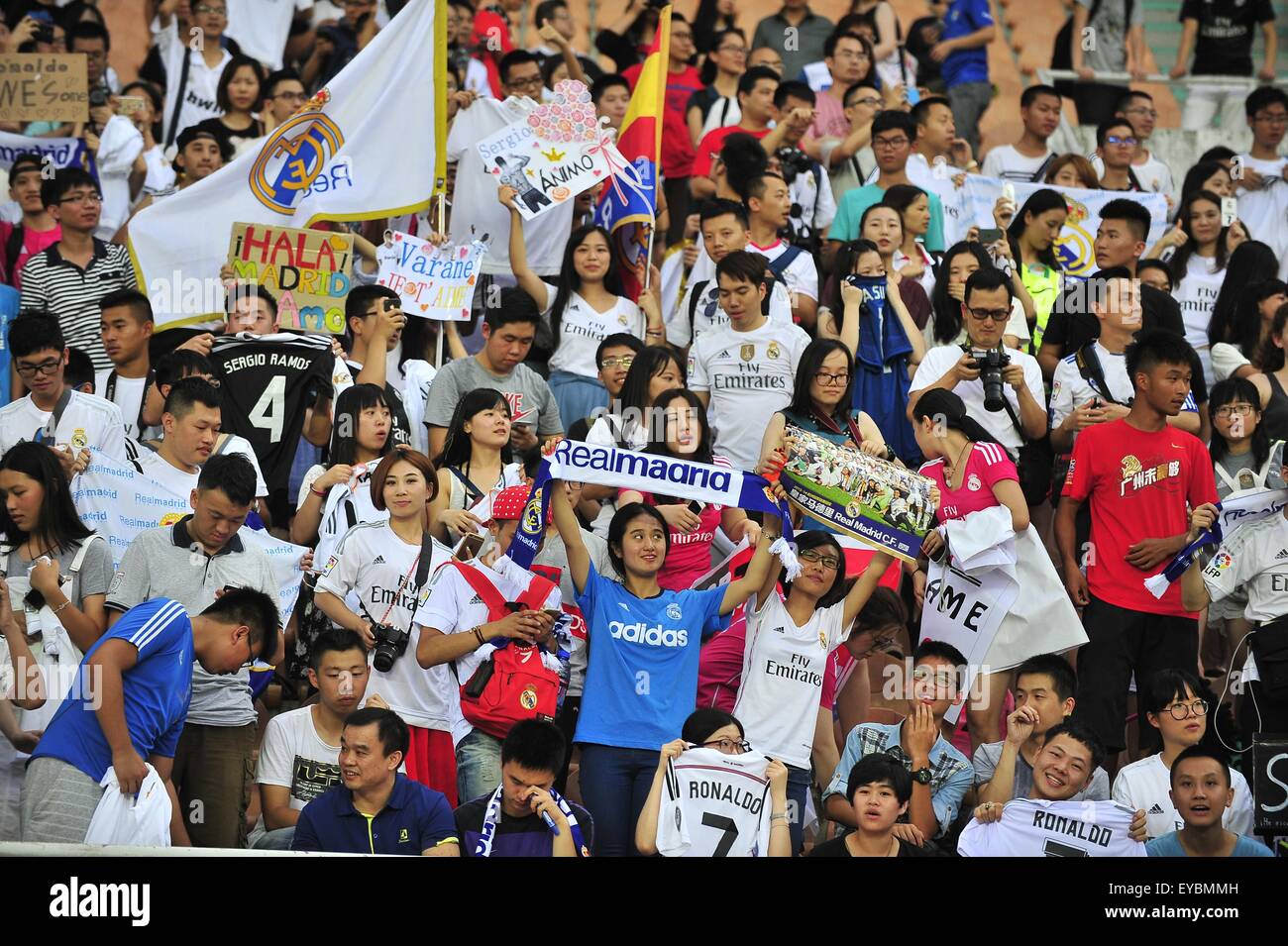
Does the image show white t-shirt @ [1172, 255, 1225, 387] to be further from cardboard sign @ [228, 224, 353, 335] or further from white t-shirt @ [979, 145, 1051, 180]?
cardboard sign @ [228, 224, 353, 335]

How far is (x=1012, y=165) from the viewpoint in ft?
48.9

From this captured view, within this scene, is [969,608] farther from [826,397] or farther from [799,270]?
[799,270]

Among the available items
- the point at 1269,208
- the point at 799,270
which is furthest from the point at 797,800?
the point at 1269,208

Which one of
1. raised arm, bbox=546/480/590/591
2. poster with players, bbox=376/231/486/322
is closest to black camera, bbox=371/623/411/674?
raised arm, bbox=546/480/590/591

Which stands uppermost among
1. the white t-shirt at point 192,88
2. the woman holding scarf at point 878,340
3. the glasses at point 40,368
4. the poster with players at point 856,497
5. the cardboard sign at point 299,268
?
the white t-shirt at point 192,88

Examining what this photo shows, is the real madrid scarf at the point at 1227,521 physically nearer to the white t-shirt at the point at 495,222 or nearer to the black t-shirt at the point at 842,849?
the black t-shirt at the point at 842,849

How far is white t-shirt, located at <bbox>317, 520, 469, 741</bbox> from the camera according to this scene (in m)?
9.17

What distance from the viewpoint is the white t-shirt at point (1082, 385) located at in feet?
36.9

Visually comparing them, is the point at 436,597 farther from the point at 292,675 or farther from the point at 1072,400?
the point at 1072,400

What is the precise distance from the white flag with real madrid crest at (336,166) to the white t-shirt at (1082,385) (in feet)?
13.9

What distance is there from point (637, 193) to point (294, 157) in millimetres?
2218

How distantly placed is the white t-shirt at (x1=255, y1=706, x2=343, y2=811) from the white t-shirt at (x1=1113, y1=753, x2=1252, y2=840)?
11.7 feet

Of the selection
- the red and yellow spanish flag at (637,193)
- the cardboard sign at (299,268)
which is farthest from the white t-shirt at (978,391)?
the cardboard sign at (299,268)
